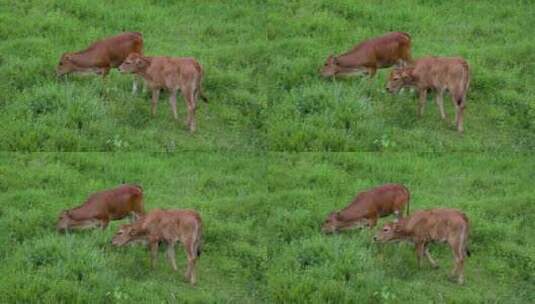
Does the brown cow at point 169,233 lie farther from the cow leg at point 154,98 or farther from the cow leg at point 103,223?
the cow leg at point 154,98

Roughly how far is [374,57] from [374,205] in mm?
2465

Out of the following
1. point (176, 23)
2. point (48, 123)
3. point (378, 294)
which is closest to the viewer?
point (378, 294)

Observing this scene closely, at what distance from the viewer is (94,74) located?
27812mm

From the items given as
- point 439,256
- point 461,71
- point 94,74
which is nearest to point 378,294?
point 439,256

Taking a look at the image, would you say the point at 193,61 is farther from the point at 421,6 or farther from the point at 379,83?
the point at 421,6

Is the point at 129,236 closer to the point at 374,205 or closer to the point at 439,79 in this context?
the point at 374,205

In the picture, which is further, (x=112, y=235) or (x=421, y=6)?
(x=421, y=6)

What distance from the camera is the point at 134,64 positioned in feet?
89.2

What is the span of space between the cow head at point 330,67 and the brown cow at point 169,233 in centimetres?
335

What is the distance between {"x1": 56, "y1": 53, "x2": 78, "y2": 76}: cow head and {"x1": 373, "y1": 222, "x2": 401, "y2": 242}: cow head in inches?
193

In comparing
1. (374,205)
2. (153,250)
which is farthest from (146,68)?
(374,205)

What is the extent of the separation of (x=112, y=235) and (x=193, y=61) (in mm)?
2562

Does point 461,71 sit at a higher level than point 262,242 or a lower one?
higher

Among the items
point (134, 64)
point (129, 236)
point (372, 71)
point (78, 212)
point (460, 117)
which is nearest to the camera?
point (129, 236)
